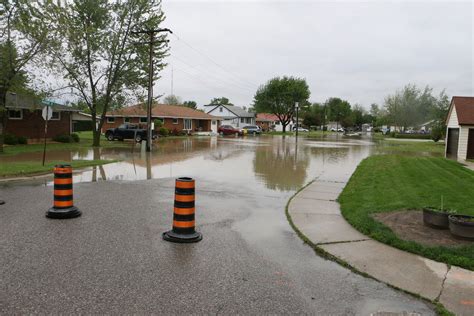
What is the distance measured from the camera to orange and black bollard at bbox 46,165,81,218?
7.61m

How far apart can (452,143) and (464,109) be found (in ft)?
8.11

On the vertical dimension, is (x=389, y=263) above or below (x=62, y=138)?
below

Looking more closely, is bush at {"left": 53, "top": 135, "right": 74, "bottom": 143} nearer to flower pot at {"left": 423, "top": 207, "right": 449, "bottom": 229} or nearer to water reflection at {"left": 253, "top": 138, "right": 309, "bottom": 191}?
water reflection at {"left": 253, "top": 138, "right": 309, "bottom": 191}

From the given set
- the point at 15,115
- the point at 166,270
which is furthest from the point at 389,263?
the point at 15,115

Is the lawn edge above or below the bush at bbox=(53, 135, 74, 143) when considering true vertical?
below

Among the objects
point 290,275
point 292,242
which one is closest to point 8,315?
point 290,275

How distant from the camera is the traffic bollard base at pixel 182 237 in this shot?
6.36m

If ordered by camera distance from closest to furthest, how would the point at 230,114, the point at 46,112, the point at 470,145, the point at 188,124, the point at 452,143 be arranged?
the point at 46,112
the point at 470,145
the point at 452,143
the point at 188,124
the point at 230,114

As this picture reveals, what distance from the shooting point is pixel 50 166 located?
49.3 feet

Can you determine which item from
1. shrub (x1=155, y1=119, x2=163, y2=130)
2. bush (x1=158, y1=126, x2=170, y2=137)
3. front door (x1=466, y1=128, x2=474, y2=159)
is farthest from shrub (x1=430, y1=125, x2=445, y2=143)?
shrub (x1=155, y1=119, x2=163, y2=130)

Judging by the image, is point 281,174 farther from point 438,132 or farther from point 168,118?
point 168,118

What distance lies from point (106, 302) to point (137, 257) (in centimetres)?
144

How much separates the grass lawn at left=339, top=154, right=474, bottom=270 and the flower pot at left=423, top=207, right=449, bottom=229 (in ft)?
2.45

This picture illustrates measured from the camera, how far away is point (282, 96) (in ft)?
253
